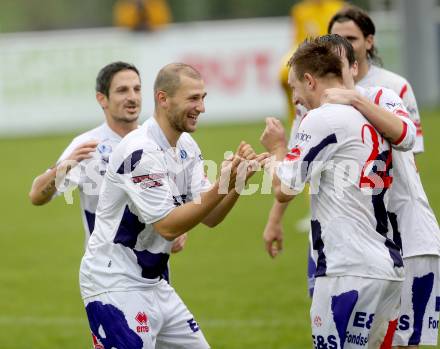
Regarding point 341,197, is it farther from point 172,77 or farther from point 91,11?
point 91,11

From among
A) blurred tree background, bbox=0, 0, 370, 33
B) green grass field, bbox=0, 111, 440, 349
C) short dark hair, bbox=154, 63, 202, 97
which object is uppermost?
blurred tree background, bbox=0, 0, 370, 33

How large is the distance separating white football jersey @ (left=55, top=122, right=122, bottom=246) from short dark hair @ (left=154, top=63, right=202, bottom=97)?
1.34 metres

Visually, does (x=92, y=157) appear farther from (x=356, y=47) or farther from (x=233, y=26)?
(x=233, y=26)

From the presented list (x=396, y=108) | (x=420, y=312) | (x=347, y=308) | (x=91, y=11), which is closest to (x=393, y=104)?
(x=396, y=108)

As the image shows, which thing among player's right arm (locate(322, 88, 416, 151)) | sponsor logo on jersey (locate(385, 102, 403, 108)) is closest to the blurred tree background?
sponsor logo on jersey (locate(385, 102, 403, 108))

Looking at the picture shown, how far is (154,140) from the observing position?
6.07 metres

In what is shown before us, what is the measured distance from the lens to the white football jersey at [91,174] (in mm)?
7262

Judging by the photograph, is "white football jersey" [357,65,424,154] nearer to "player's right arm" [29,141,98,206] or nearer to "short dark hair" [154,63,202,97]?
"short dark hair" [154,63,202,97]

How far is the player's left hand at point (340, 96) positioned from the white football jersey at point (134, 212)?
3.46 ft

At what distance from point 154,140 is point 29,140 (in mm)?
18101

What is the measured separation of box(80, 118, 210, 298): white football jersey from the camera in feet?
19.4

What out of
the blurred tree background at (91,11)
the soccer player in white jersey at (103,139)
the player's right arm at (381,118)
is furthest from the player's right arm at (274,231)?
the blurred tree background at (91,11)

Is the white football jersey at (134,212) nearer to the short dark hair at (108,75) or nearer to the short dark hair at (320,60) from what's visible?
the short dark hair at (320,60)

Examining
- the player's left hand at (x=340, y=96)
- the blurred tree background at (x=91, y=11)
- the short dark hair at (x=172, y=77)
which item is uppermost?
the blurred tree background at (x=91, y=11)
